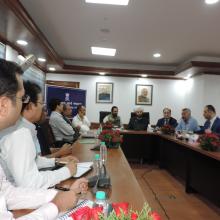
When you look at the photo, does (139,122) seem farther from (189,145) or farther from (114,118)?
(189,145)

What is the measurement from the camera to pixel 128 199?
1.37m

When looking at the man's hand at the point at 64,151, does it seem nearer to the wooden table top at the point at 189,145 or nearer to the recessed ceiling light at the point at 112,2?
the wooden table top at the point at 189,145

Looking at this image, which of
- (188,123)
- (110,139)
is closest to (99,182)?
(110,139)

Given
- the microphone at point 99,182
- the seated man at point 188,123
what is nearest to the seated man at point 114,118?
the seated man at point 188,123

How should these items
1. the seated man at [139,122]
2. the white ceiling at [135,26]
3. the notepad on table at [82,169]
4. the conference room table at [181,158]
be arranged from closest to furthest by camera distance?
1. the notepad on table at [82,169]
2. the conference room table at [181,158]
3. the white ceiling at [135,26]
4. the seated man at [139,122]

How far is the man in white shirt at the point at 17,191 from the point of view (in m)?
0.93

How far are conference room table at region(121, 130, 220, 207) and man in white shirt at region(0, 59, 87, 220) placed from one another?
235cm

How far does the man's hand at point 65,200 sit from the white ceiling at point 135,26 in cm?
292

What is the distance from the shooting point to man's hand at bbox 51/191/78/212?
44.4 inches

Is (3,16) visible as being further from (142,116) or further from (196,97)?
(196,97)

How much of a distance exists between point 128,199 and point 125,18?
10.8 feet

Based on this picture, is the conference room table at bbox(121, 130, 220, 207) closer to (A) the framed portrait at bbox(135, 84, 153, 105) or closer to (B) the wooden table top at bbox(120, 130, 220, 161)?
(B) the wooden table top at bbox(120, 130, 220, 161)

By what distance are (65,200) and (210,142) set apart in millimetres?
2741

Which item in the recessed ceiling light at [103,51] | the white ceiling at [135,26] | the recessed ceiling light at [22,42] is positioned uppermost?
the white ceiling at [135,26]
